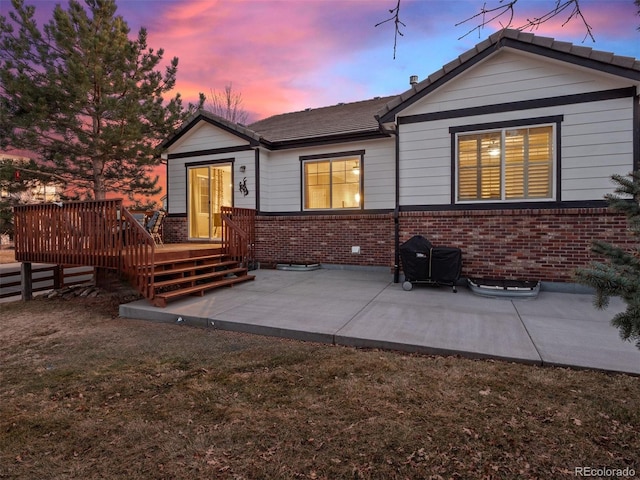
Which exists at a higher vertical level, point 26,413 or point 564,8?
point 564,8

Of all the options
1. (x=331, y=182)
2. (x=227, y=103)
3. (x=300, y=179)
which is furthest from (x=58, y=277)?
(x=227, y=103)

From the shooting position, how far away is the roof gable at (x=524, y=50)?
217 inches

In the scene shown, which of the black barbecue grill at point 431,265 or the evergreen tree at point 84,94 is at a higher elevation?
the evergreen tree at point 84,94

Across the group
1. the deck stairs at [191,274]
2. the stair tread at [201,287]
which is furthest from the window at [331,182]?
the stair tread at [201,287]

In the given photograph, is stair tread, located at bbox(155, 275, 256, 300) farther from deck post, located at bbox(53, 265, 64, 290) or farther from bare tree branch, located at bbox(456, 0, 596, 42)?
bare tree branch, located at bbox(456, 0, 596, 42)

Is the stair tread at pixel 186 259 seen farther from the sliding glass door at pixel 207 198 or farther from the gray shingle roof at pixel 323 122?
the gray shingle roof at pixel 323 122

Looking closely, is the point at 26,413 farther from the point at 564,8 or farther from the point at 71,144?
the point at 71,144

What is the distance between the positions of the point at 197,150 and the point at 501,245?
28.8ft

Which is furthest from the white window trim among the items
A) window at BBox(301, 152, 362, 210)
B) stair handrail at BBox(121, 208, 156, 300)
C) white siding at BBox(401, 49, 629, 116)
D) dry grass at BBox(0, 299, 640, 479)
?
stair handrail at BBox(121, 208, 156, 300)

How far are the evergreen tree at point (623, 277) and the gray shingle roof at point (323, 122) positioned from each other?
22.9 feet

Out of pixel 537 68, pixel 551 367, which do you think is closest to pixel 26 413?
pixel 551 367

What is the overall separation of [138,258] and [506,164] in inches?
270

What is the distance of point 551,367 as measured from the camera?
305cm

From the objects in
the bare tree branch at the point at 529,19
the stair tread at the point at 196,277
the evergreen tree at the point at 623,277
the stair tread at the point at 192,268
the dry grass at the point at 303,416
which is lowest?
the dry grass at the point at 303,416
